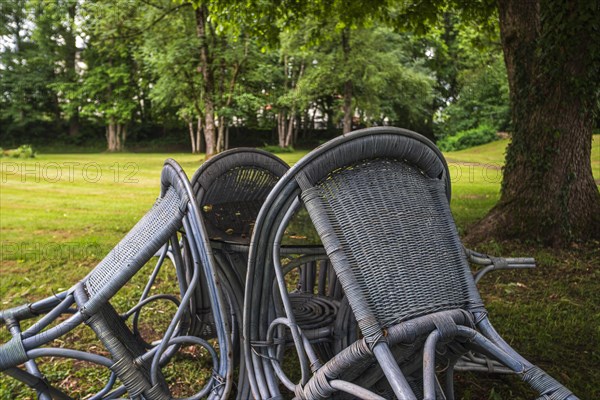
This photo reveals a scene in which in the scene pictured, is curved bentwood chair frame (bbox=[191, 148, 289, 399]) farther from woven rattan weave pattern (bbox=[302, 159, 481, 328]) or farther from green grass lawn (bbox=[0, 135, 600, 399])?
woven rattan weave pattern (bbox=[302, 159, 481, 328])

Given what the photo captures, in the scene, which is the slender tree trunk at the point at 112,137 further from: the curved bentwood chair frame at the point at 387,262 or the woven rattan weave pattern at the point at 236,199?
the curved bentwood chair frame at the point at 387,262

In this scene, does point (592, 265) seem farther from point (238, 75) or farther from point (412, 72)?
point (412, 72)

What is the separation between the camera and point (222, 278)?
7.30ft

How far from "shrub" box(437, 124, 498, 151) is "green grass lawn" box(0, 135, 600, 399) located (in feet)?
42.2

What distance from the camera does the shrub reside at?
74.7 ft

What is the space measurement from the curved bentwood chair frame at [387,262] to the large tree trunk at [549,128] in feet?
12.6

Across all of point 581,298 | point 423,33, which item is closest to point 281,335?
point 581,298

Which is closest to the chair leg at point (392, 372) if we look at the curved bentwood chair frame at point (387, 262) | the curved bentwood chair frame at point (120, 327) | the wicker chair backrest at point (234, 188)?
the curved bentwood chair frame at point (387, 262)

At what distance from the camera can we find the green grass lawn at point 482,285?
2.67 meters

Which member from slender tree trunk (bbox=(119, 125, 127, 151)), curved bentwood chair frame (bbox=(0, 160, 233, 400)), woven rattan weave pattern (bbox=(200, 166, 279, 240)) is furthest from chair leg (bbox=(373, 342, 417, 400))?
slender tree trunk (bbox=(119, 125, 127, 151))

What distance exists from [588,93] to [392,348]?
445cm

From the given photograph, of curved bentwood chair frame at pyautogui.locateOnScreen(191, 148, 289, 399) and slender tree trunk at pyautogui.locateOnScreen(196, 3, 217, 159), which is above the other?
slender tree trunk at pyautogui.locateOnScreen(196, 3, 217, 159)

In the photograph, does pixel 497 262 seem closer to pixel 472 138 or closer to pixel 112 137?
pixel 472 138

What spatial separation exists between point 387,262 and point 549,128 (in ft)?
14.0
